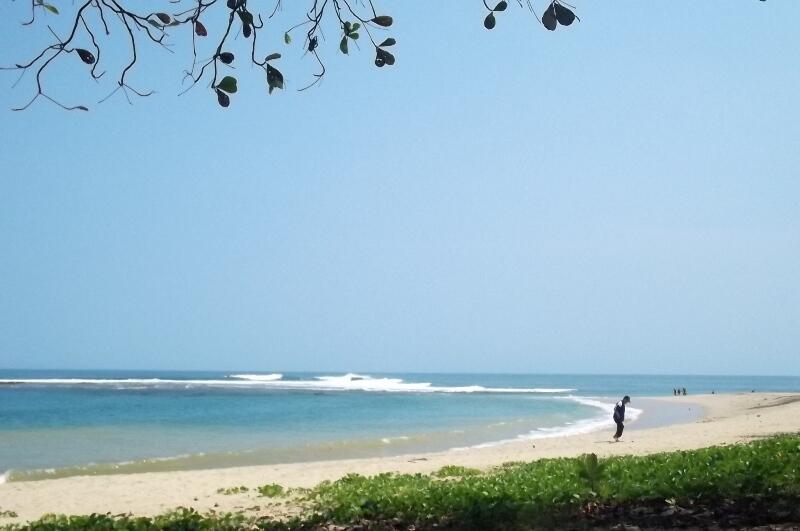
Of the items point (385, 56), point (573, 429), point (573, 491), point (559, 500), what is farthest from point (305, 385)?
point (385, 56)

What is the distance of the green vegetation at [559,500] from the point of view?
6.55 metres

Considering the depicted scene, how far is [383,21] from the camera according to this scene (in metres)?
4.99

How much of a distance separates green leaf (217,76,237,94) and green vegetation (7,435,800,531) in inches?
149

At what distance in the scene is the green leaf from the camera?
14.6ft

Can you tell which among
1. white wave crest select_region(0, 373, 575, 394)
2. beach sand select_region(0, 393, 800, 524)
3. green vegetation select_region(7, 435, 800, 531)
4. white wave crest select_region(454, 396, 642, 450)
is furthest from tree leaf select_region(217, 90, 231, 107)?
white wave crest select_region(0, 373, 575, 394)

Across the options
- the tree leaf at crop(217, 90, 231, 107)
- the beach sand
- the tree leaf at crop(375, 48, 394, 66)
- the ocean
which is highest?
the tree leaf at crop(375, 48, 394, 66)

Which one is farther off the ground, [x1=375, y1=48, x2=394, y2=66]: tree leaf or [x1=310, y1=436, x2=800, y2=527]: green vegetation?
[x1=375, y1=48, x2=394, y2=66]: tree leaf

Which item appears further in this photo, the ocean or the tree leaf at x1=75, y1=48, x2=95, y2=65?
the ocean

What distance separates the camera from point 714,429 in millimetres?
25125

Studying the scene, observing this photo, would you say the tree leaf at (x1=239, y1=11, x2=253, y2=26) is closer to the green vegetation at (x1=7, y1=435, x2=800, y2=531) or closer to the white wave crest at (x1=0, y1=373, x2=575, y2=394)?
the green vegetation at (x1=7, y1=435, x2=800, y2=531)

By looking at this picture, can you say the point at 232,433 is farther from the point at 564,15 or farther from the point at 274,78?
the point at 564,15

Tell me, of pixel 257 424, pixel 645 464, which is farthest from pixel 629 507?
pixel 257 424

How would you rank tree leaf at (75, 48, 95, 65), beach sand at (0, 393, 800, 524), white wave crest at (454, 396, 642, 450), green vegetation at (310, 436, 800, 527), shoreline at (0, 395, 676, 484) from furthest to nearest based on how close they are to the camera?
white wave crest at (454, 396, 642, 450), shoreline at (0, 395, 676, 484), beach sand at (0, 393, 800, 524), green vegetation at (310, 436, 800, 527), tree leaf at (75, 48, 95, 65)

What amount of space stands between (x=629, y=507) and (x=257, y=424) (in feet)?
95.0
